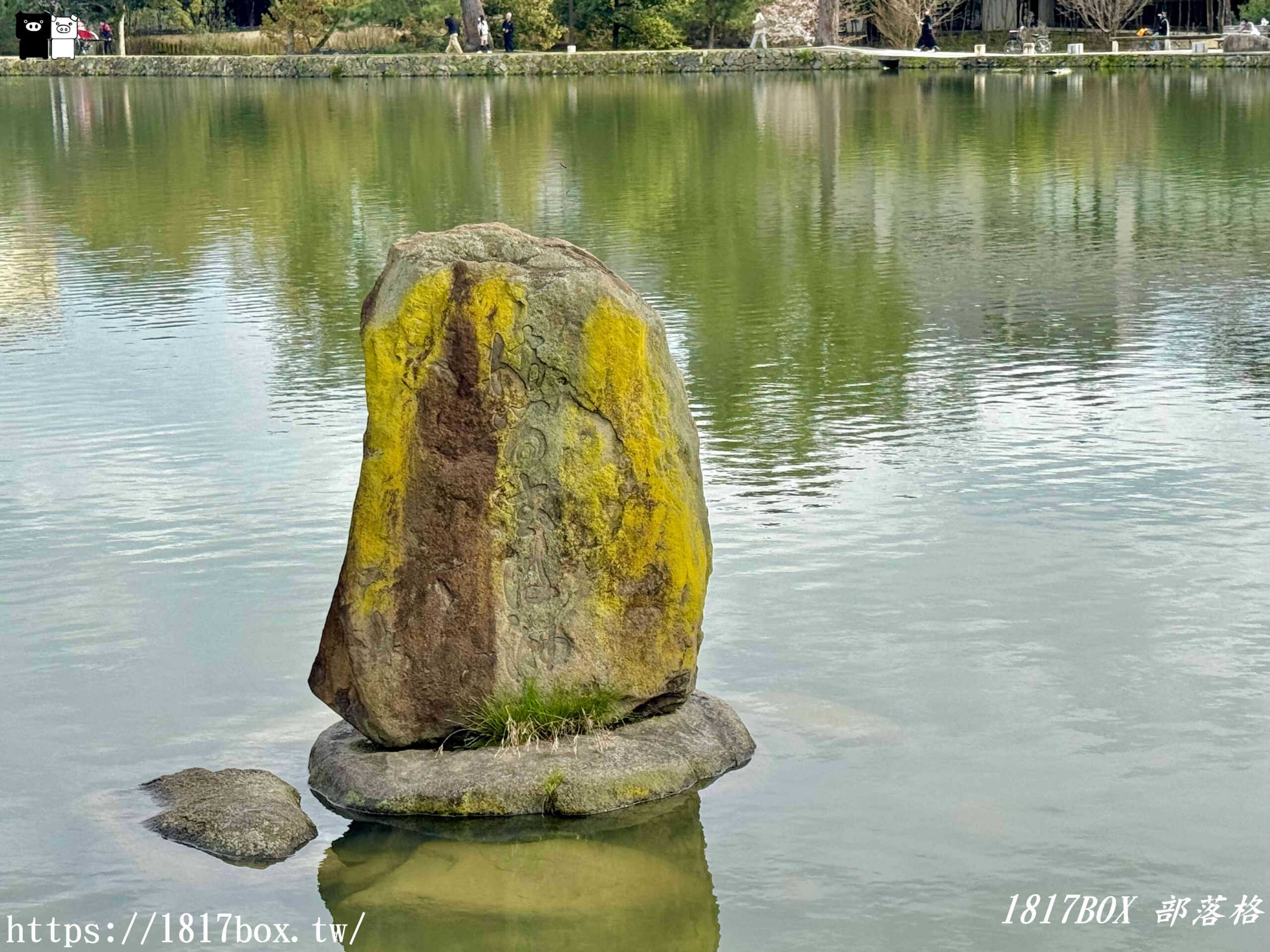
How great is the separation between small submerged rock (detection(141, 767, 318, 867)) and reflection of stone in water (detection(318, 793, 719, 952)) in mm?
179

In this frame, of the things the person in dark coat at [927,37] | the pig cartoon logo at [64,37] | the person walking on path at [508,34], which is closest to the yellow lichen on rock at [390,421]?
the person walking on path at [508,34]

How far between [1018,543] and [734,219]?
14.9 metres

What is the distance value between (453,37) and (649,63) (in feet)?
26.3

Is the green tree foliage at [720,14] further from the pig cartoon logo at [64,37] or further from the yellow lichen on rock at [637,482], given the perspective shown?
the yellow lichen on rock at [637,482]

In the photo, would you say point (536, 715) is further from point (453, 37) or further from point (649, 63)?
point (453, 37)

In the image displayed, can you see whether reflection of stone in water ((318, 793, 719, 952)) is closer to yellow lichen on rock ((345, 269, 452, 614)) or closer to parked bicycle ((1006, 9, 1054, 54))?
yellow lichen on rock ((345, 269, 452, 614))

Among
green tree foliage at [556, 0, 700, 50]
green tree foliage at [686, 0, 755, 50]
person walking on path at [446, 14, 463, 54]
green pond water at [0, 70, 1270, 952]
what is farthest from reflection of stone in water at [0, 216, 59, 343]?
green tree foliage at [686, 0, 755, 50]

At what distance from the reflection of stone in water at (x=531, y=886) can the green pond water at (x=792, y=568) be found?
15mm

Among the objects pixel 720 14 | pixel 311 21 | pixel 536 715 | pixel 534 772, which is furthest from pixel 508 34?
pixel 534 772

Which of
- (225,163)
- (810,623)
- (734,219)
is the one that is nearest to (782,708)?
→ (810,623)

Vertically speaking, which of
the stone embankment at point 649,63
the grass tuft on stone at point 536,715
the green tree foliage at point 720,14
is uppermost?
the green tree foliage at point 720,14

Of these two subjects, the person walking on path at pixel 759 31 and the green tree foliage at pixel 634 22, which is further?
the green tree foliage at pixel 634 22

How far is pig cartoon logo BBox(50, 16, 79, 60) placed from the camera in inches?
2938

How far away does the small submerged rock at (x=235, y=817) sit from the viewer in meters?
6.86
